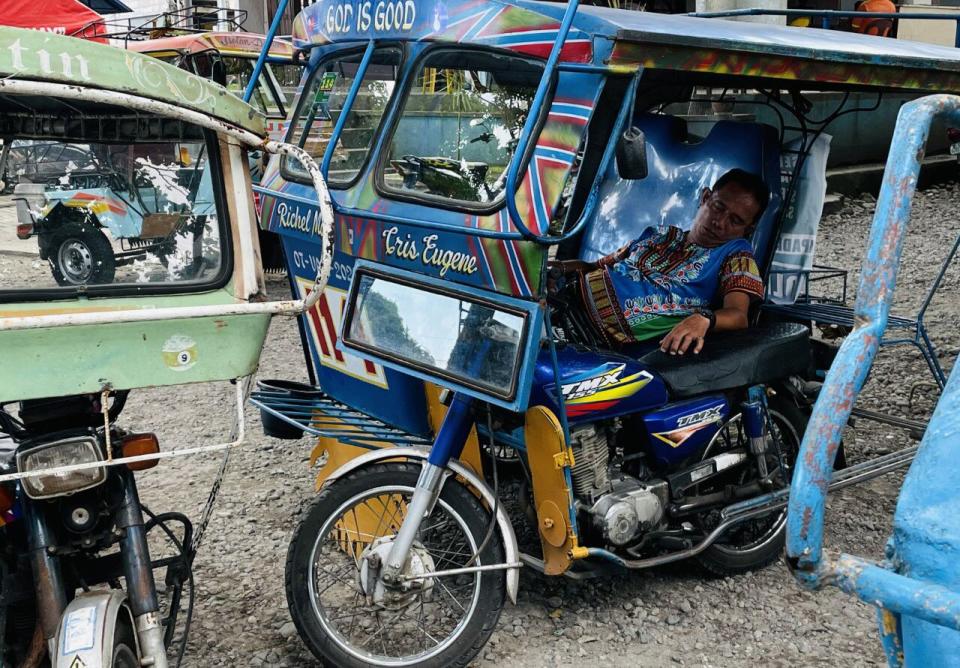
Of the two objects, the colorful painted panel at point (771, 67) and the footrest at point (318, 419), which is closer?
the colorful painted panel at point (771, 67)

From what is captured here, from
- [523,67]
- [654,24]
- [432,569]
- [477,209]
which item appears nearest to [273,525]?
[432,569]

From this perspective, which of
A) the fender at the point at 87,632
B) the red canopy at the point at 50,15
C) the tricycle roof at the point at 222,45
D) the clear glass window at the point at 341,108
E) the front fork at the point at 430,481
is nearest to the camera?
the fender at the point at 87,632

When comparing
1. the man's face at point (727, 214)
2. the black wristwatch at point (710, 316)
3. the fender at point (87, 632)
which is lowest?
the fender at point (87, 632)

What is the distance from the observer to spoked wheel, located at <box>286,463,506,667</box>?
3.06m

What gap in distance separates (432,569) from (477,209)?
1.16 meters

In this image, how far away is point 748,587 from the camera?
3760 mm

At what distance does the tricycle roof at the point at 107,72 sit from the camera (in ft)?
6.97

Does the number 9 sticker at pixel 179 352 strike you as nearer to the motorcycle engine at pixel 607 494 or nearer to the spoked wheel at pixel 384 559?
the spoked wheel at pixel 384 559

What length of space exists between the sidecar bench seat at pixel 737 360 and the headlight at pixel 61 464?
1.94m

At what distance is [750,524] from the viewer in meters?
3.89

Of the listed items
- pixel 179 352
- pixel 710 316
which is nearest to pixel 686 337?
pixel 710 316

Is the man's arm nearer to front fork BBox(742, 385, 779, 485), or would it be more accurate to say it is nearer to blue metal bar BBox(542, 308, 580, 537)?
front fork BBox(742, 385, 779, 485)

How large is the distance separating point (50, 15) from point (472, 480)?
1268 centimetres

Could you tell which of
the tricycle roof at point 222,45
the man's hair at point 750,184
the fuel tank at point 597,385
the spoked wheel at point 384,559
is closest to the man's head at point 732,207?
the man's hair at point 750,184
